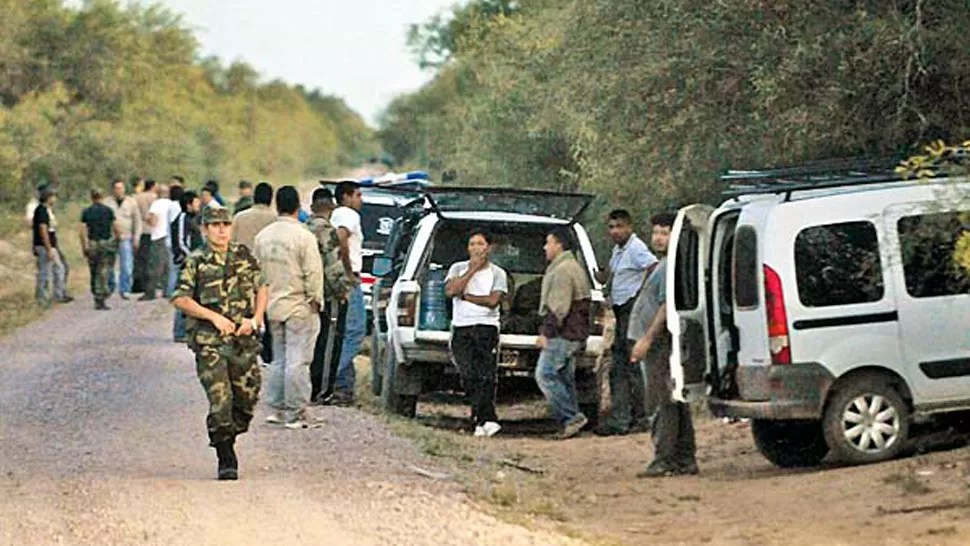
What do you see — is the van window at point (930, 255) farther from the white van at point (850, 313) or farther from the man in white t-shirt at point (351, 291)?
the man in white t-shirt at point (351, 291)

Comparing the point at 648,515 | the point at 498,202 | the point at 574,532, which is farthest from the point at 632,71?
the point at 574,532

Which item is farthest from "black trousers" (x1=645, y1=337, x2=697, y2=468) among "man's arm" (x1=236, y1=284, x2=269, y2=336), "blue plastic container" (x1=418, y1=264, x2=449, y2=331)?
"blue plastic container" (x1=418, y1=264, x2=449, y2=331)

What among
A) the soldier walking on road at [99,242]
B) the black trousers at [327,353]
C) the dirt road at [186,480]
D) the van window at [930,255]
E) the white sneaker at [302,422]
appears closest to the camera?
the dirt road at [186,480]

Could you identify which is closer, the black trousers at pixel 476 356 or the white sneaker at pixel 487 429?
the black trousers at pixel 476 356

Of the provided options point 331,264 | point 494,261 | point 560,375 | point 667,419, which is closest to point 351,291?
point 331,264

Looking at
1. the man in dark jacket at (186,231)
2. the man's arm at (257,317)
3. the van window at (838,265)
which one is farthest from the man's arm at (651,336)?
the man in dark jacket at (186,231)

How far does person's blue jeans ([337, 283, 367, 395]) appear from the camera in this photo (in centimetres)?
1812

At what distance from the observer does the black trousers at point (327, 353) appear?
1764 centimetres

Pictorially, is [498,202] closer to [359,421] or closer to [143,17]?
[359,421]

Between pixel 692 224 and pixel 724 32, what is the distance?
11.0ft

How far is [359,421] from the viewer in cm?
1650

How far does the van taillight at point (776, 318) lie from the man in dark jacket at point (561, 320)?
368 cm

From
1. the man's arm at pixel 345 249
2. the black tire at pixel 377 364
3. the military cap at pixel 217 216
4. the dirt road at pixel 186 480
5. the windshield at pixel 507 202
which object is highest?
the windshield at pixel 507 202

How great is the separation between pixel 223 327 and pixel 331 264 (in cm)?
468
